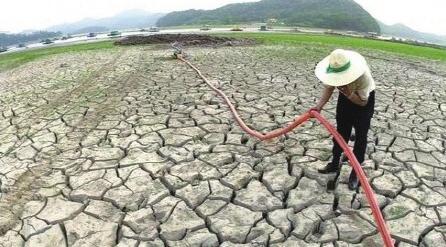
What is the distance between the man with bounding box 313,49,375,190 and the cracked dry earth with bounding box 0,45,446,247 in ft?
2.00

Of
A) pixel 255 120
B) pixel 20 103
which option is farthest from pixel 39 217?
pixel 20 103

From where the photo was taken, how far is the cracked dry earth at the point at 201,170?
3.67m

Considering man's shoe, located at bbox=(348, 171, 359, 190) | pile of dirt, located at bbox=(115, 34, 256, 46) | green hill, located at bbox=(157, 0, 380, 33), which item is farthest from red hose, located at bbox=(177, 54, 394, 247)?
green hill, located at bbox=(157, 0, 380, 33)

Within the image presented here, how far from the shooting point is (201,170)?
472 centimetres

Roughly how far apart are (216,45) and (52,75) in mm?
7306

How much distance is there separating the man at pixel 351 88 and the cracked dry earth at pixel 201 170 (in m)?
0.61

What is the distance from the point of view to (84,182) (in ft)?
14.8

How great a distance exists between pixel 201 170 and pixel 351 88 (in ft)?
6.22

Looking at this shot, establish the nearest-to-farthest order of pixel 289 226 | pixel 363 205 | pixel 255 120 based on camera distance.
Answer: pixel 289 226 → pixel 363 205 → pixel 255 120

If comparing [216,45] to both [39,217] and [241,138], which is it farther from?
[39,217]

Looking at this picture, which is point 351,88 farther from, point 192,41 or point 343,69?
point 192,41

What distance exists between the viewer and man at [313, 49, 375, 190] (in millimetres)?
3549

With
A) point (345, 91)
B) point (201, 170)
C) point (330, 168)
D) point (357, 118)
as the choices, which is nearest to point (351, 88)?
point (345, 91)

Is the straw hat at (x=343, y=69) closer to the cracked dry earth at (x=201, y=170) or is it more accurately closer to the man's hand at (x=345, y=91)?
the man's hand at (x=345, y=91)
